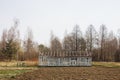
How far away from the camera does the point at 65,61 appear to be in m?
54.8

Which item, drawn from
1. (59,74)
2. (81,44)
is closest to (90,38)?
(81,44)

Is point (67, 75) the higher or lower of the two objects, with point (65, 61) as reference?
lower

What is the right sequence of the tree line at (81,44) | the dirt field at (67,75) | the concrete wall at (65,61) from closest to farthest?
the dirt field at (67,75) < the concrete wall at (65,61) < the tree line at (81,44)

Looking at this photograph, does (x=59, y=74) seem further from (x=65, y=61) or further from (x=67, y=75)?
(x=65, y=61)

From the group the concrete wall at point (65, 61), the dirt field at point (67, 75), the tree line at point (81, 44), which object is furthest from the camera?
the tree line at point (81, 44)

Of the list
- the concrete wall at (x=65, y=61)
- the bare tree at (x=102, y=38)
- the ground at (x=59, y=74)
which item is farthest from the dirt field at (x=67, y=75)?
the bare tree at (x=102, y=38)

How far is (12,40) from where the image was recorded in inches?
2594

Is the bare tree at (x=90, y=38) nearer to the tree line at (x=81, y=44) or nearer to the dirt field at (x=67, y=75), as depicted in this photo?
the tree line at (x=81, y=44)

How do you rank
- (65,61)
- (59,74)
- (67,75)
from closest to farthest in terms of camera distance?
(67,75)
(59,74)
(65,61)

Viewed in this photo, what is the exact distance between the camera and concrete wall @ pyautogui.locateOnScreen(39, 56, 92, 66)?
176 feet

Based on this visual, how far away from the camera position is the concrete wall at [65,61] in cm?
5370

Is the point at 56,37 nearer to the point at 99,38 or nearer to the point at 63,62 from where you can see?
the point at 99,38

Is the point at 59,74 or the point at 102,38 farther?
the point at 102,38

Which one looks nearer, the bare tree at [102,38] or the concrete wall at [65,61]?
the concrete wall at [65,61]
